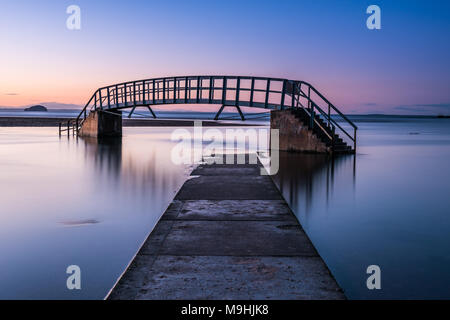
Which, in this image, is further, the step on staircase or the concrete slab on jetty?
the step on staircase

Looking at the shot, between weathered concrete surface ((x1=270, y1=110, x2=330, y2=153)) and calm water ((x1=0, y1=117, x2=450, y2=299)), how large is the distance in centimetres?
347

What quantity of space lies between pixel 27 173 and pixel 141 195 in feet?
19.0

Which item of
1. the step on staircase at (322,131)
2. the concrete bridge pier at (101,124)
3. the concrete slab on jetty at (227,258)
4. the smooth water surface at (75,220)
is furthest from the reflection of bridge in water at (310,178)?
the concrete bridge pier at (101,124)

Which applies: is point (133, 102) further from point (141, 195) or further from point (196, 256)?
point (196, 256)

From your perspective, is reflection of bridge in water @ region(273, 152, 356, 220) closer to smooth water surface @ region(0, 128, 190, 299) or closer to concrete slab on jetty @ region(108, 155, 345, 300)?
concrete slab on jetty @ region(108, 155, 345, 300)

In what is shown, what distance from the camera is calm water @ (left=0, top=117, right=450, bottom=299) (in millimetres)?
4496

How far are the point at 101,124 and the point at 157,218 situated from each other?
22703mm

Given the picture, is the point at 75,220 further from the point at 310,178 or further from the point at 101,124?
the point at 101,124

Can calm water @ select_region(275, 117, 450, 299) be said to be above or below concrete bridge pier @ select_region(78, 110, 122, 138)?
below

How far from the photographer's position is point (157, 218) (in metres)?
7.28

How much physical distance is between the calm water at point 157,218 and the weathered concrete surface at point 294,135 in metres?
3.47

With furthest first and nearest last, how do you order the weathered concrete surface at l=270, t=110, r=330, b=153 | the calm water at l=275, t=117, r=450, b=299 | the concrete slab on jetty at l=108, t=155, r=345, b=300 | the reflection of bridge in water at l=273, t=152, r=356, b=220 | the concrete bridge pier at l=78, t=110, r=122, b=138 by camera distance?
the concrete bridge pier at l=78, t=110, r=122, b=138
the weathered concrete surface at l=270, t=110, r=330, b=153
the reflection of bridge in water at l=273, t=152, r=356, b=220
the calm water at l=275, t=117, r=450, b=299
the concrete slab on jetty at l=108, t=155, r=345, b=300

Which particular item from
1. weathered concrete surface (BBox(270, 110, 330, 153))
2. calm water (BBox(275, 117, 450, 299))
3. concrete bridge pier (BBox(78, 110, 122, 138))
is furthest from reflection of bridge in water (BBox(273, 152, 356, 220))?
concrete bridge pier (BBox(78, 110, 122, 138))
